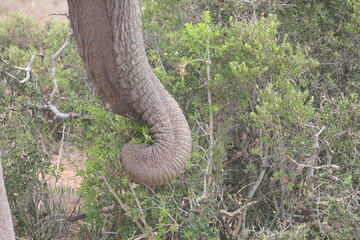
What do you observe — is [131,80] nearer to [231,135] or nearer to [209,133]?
[209,133]

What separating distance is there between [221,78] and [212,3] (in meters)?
0.95

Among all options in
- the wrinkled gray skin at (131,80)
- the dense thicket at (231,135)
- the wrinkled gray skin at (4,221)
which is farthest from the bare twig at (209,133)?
the wrinkled gray skin at (4,221)

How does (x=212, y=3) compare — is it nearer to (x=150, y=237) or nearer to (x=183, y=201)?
(x=183, y=201)

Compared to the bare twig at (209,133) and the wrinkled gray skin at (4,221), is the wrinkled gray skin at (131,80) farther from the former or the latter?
the wrinkled gray skin at (4,221)

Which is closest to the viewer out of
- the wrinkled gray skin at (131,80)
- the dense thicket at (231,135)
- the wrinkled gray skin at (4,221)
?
the wrinkled gray skin at (4,221)

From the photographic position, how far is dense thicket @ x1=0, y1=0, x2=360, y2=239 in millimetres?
3393

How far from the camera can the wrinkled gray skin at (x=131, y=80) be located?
285 cm

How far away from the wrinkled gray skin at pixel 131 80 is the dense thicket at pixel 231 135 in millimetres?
165

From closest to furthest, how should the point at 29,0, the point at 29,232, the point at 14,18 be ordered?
1. the point at 29,232
2. the point at 14,18
3. the point at 29,0

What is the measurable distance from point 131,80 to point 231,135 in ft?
4.11

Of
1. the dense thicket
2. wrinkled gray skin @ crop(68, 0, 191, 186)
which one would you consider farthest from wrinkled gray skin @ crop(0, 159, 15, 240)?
the dense thicket

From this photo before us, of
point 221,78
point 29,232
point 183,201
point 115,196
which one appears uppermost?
point 221,78

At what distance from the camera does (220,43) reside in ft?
12.6

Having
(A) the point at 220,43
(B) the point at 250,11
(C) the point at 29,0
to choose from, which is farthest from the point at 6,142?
(C) the point at 29,0
